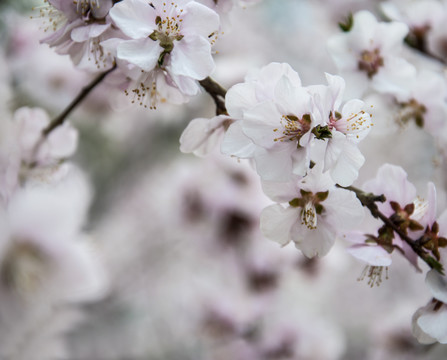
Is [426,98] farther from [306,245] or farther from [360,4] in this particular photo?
[360,4]

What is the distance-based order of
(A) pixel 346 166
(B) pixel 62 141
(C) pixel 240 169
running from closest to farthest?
(A) pixel 346 166 → (B) pixel 62 141 → (C) pixel 240 169

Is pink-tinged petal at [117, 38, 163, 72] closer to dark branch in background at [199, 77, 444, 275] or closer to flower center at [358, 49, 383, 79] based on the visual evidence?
dark branch in background at [199, 77, 444, 275]

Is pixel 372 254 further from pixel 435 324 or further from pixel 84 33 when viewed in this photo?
pixel 84 33

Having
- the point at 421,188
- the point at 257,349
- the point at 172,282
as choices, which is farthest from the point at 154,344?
the point at 421,188

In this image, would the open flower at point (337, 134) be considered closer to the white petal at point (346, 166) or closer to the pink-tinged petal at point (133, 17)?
the white petal at point (346, 166)

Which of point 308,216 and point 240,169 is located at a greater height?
point 308,216

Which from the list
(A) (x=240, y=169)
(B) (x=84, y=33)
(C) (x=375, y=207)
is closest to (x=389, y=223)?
(C) (x=375, y=207)
